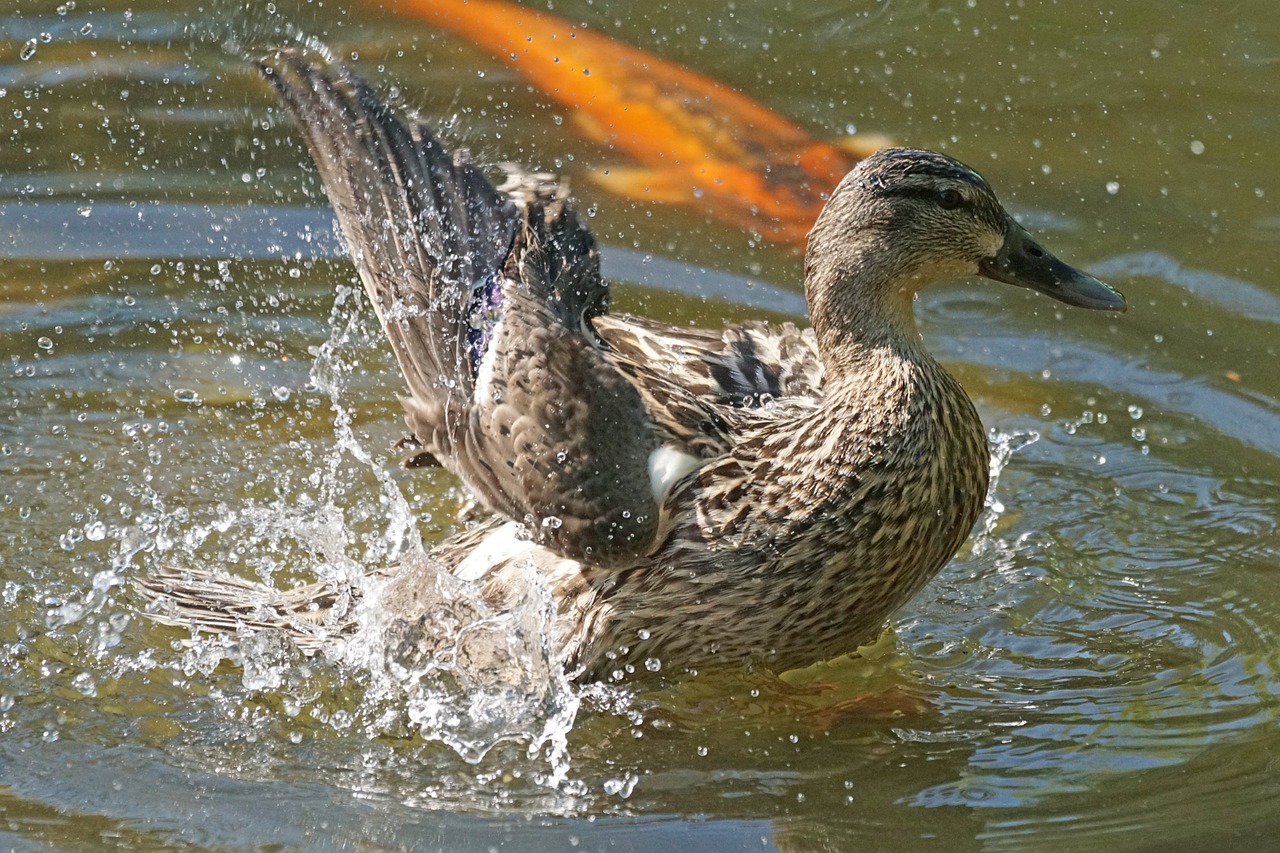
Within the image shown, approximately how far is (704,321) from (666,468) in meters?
2.07

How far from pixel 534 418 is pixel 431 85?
352cm

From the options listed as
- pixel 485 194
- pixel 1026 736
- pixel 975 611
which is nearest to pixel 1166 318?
pixel 975 611

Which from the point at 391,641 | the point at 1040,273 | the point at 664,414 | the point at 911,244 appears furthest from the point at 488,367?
the point at 1040,273

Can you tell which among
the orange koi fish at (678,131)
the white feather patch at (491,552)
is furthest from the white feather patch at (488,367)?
the orange koi fish at (678,131)

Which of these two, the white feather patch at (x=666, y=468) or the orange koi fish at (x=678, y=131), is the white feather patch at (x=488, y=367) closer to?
the white feather patch at (x=666, y=468)

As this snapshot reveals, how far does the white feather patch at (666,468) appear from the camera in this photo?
443 centimetres

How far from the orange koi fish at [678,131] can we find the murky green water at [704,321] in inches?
5.2

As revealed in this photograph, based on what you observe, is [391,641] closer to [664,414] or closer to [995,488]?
[664,414]

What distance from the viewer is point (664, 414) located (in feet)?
14.8

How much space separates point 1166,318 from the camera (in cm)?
642

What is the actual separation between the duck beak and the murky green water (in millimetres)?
Result: 986

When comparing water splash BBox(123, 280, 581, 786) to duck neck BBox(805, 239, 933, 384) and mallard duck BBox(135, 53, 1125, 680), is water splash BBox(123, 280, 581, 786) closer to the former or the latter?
mallard duck BBox(135, 53, 1125, 680)

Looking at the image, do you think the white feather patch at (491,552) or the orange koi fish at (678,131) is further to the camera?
the orange koi fish at (678,131)

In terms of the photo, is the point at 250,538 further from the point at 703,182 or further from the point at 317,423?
the point at 703,182
